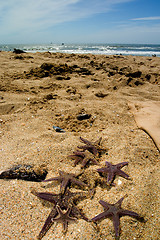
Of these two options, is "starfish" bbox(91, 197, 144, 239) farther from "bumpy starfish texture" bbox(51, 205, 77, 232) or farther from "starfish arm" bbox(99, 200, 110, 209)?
"bumpy starfish texture" bbox(51, 205, 77, 232)

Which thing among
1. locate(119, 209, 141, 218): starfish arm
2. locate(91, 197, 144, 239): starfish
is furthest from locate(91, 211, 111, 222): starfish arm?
locate(119, 209, 141, 218): starfish arm

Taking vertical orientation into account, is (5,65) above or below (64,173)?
above

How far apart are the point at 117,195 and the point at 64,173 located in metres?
0.79

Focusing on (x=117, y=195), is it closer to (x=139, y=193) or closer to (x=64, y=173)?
(x=139, y=193)

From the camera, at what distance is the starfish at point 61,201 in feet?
5.83

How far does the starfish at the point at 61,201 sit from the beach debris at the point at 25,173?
0.82 ft

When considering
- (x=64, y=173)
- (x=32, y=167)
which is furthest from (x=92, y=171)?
(x=32, y=167)

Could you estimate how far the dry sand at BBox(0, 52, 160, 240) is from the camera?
1794mm

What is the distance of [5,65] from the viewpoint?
7.95 metres

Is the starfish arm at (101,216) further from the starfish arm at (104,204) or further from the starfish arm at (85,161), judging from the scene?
the starfish arm at (85,161)

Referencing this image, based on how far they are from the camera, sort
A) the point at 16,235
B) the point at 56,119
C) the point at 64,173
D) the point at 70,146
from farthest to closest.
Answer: the point at 56,119 < the point at 70,146 < the point at 64,173 < the point at 16,235

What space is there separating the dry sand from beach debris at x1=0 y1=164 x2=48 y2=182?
0.23 ft

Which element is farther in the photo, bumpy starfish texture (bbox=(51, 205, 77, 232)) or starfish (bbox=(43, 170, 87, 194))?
starfish (bbox=(43, 170, 87, 194))

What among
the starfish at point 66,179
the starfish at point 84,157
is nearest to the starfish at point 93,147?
the starfish at point 84,157
